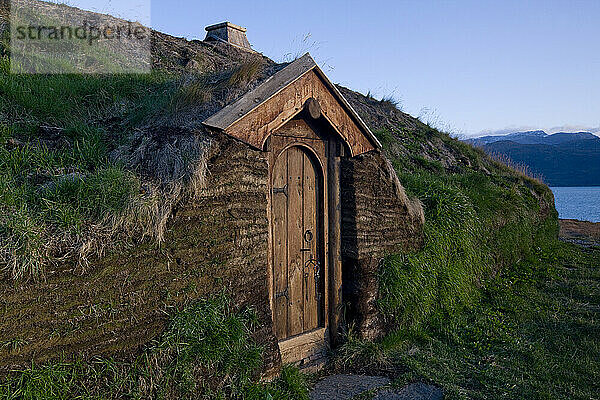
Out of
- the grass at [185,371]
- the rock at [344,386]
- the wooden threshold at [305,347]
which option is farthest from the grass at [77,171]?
the rock at [344,386]

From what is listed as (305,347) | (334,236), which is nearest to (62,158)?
(334,236)

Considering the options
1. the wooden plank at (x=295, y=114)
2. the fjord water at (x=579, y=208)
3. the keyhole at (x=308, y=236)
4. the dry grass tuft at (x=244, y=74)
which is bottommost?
the fjord water at (x=579, y=208)

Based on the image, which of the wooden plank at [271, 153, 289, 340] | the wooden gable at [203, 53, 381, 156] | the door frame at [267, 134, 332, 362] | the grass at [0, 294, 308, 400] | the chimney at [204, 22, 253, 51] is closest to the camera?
the grass at [0, 294, 308, 400]

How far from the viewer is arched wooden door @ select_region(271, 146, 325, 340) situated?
500cm

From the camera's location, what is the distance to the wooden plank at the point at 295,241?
203 inches

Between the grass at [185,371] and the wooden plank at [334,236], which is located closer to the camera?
the grass at [185,371]

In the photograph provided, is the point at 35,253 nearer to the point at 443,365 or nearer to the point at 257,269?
the point at 257,269

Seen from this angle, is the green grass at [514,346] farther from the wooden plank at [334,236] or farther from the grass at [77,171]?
the grass at [77,171]

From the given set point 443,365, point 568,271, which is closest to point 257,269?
point 443,365

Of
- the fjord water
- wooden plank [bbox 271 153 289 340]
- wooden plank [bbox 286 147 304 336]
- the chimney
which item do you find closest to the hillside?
wooden plank [bbox 271 153 289 340]

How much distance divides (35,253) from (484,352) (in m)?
5.54

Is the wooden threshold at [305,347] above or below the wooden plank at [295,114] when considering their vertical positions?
below

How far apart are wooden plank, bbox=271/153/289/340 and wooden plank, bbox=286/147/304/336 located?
69 mm

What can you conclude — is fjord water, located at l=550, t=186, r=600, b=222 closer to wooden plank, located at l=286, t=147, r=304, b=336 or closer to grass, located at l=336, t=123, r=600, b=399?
grass, located at l=336, t=123, r=600, b=399
